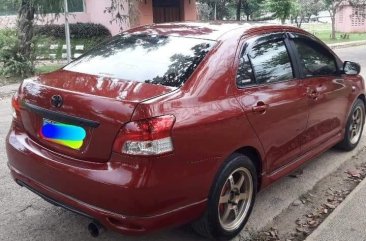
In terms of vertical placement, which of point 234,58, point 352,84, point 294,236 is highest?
point 234,58

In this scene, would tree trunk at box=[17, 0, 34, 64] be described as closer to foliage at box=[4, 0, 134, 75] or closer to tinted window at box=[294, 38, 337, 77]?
foliage at box=[4, 0, 134, 75]

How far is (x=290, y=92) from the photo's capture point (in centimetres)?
407

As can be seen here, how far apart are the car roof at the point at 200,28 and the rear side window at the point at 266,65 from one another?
7.6 inches

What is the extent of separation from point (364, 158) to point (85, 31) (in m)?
16.8

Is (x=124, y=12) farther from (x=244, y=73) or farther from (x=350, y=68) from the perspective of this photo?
(x=244, y=73)

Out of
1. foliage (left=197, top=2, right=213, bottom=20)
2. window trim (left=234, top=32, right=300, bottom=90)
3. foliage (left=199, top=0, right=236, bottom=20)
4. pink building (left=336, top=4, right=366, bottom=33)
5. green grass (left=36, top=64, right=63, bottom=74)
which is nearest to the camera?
window trim (left=234, top=32, right=300, bottom=90)

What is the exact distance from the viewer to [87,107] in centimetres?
301

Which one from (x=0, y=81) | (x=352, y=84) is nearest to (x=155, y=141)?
(x=352, y=84)

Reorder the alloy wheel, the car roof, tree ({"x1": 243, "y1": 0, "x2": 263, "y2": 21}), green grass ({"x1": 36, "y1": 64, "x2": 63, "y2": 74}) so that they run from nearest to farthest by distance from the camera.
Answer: the alloy wheel → the car roof → green grass ({"x1": 36, "y1": 64, "x2": 63, "y2": 74}) → tree ({"x1": 243, "y1": 0, "x2": 263, "y2": 21})

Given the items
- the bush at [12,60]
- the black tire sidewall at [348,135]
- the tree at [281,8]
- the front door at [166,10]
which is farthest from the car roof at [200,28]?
the tree at [281,8]

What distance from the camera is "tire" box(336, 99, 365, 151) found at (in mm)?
5566

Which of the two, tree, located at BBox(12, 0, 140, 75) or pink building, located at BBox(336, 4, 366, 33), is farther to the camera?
pink building, located at BBox(336, 4, 366, 33)

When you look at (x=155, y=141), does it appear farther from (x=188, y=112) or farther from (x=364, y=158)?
(x=364, y=158)

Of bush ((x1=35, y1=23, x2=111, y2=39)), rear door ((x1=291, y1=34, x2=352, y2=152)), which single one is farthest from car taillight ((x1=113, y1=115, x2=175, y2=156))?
bush ((x1=35, y1=23, x2=111, y2=39))
